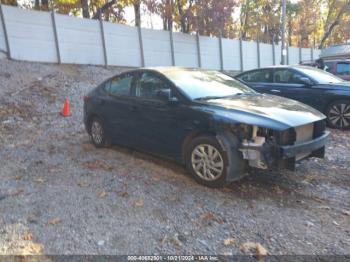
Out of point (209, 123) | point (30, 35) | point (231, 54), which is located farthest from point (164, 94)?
point (231, 54)

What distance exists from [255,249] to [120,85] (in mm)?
3752

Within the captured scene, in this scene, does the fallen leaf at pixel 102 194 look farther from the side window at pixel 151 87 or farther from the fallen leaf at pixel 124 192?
the side window at pixel 151 87

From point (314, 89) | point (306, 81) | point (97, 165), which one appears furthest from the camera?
point (306, 81)

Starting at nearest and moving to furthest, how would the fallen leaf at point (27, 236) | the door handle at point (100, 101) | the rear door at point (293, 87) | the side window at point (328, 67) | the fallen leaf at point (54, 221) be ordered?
the fallen leaf at point (27, 236)
the fallen leaf at point (54, 221)
the door handle at point (100, 101)
the rear door at point (293, 87)
the side window at point (328, 67)

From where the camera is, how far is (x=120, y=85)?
588cm

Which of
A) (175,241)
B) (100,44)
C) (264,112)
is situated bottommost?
(175,241)

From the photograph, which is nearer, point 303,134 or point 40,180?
point 303,134

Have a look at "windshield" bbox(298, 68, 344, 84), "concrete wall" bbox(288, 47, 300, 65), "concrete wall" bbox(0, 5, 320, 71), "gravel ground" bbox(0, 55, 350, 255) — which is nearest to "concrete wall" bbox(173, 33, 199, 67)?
"concrete wall" bbox(0, 5, 320, 71)

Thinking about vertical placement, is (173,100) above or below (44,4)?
below

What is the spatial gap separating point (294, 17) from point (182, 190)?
37267 millimetres

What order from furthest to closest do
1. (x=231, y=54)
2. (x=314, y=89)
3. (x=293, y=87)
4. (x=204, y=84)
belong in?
(x=231, y=54), (x=293, y=87), (x=314, y=89), (x=204, y=84)

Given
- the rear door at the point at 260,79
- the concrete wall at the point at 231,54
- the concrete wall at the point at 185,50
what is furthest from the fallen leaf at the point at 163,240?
the concrete wall at the point at 231,54

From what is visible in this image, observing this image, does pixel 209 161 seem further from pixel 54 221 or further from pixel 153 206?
pixel 54 221

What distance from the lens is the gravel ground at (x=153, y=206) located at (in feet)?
10.3
